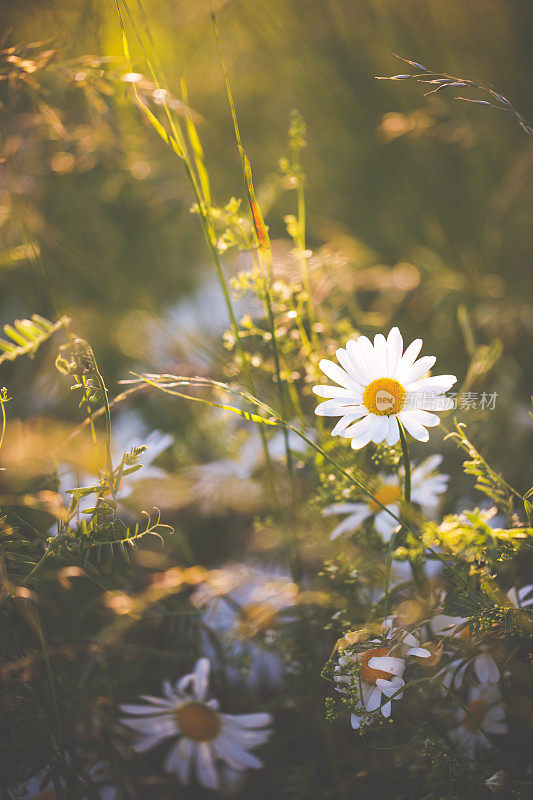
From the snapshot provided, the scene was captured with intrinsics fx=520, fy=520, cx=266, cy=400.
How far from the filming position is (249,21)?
930mm

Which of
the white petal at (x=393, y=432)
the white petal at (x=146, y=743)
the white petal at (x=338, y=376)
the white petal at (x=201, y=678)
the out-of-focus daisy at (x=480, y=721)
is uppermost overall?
the white petal at (x=338, y=376)

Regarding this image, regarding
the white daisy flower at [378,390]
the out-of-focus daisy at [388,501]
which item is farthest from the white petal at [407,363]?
the out-of-focus daisy at [388,501]

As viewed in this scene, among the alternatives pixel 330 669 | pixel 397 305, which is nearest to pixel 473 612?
pixel 330 669

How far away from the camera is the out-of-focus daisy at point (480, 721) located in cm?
42

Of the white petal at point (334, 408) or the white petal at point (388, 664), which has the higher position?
the white petal at point (334, 408)

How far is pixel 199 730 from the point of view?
489mm

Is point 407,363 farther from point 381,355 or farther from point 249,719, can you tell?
point 249,719

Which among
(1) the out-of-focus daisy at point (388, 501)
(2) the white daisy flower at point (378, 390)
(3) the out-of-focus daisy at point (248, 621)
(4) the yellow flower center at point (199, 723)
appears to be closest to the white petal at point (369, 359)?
(2) the white daisy flower at point (378, 390)

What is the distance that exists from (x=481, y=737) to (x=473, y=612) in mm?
159

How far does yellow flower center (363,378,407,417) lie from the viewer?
0.35 metres

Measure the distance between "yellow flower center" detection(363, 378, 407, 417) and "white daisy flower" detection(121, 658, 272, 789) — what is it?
319 millimetres

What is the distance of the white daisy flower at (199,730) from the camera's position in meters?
0.48

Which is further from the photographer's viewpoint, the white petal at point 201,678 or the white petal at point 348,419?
the white petal at point 201,678

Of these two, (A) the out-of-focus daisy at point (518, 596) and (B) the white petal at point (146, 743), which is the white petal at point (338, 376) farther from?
(B) the white petal at point (146, 743)
